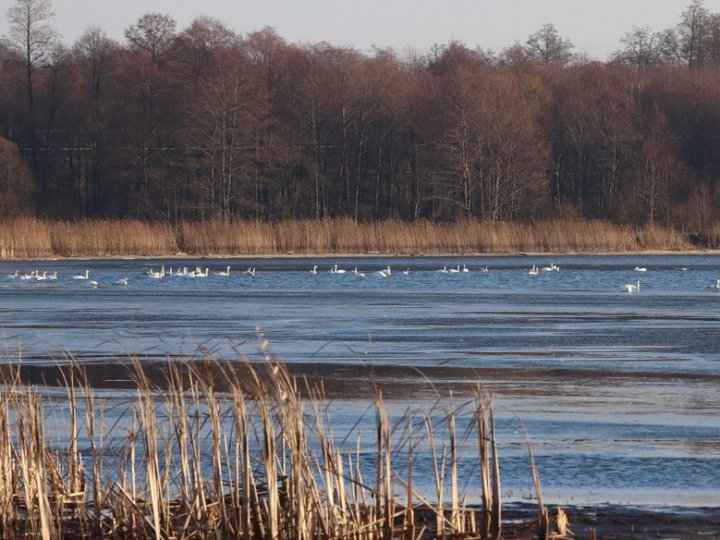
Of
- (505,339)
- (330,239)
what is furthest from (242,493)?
(330,239)

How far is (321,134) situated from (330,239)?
16339 mm

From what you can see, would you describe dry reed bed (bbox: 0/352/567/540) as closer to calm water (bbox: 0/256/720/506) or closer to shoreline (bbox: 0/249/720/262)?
calm water (bbox: 0/256/720/506)

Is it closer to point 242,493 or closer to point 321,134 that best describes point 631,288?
point 242,493

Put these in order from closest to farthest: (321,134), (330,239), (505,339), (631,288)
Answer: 1. (505,339)
2. (631,288)
3. (330,239)
4. (321,134)

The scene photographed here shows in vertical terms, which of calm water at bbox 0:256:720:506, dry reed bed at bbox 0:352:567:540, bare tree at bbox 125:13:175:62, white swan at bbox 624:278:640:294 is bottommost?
white swan at bbox 624:278:640:294

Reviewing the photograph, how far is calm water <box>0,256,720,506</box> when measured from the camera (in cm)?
956

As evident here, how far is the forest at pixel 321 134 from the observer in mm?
57562

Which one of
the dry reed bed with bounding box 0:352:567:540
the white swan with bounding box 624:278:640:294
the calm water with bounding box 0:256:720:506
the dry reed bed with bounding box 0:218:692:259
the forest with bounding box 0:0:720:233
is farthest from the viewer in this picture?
the forest with bounding box 0:0:720:233

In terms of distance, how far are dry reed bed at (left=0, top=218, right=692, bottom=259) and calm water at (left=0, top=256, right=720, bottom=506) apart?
6.43m

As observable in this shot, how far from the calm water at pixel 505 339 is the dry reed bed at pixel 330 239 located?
21.1ft

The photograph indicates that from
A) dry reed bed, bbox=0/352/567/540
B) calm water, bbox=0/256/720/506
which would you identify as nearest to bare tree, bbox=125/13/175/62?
calm water, bbox=0/256/720/506

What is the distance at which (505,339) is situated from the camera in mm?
18688

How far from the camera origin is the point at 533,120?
193 feet

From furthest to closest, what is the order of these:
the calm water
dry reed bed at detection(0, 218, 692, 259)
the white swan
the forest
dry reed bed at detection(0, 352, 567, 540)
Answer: the forest → dry reed bed at detection(0, 218, 692, 259) → the white swan → the calm water → dry reed bed at detection(0, 352, 567, 540)
